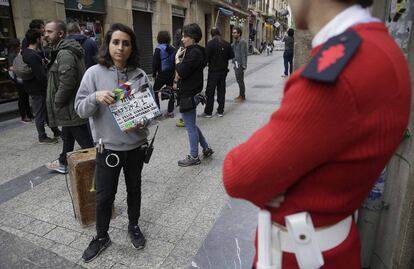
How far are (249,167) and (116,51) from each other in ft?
6.17

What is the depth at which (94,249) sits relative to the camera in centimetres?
266

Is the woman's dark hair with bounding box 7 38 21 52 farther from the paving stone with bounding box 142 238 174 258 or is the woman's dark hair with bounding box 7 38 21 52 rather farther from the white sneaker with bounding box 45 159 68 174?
the paving stone with bounding box 142 238 174 258

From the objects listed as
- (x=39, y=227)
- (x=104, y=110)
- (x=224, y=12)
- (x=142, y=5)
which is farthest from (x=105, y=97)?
(x=224, y=12)

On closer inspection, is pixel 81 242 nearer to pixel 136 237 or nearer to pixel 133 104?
pixel 136 237

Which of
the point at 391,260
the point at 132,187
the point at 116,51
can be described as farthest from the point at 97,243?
the point at 391,260

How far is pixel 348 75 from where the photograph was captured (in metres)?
0.75

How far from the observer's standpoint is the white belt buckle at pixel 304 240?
93cm

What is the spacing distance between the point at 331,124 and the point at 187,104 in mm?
3723

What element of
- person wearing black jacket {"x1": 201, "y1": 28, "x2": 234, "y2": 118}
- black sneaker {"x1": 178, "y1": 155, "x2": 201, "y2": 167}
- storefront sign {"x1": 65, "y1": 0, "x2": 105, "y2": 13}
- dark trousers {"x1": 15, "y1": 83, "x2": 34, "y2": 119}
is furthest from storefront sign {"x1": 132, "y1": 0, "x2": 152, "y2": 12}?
black sneaker {"x1": 178, "y1": 155, "x2": 201, "y2": 167}

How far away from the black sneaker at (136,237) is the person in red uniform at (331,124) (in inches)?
81.0

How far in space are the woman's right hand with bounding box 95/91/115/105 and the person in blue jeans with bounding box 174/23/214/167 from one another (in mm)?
2154

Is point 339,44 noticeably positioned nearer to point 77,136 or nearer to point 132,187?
point 132,187

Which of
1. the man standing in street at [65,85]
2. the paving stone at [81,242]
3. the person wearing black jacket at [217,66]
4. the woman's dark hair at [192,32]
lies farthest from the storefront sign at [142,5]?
the paving stone at [81,242]

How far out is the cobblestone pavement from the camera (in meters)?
2.70
